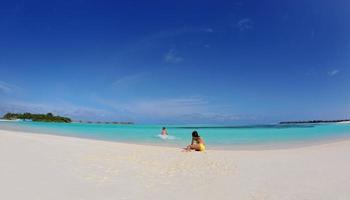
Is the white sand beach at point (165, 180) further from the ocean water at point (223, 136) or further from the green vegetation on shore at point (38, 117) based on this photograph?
the green vegetation on shore at point (38, 117)

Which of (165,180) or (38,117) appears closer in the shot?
(165,180)

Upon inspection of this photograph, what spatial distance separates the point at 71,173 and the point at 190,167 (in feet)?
12.0

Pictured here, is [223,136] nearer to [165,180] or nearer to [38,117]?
[165,180]

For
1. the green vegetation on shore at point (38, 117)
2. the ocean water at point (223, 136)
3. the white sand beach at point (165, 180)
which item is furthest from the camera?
the green vegetation on shore at point (38, 117)

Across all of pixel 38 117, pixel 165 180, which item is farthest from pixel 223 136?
pixel 38 117

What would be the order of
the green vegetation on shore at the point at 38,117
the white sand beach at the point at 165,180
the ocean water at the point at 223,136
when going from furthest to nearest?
1. the green vegetation on shore at the point at 38,117
2. the ocean water at the point at 223,136
3. the white sand beach at the point at 165,180

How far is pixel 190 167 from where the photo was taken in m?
8.75

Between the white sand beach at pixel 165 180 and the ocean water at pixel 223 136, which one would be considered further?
the ocean water at pixel 223 136

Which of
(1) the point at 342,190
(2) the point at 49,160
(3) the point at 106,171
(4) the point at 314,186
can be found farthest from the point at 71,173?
(1) the point at 342,190

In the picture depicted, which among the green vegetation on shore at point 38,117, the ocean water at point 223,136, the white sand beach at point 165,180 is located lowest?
the white sand beach at point 165,180

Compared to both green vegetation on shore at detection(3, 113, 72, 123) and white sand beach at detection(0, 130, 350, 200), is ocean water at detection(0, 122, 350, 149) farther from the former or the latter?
green vegetation on shore at detection(3, 113, 72, 123)

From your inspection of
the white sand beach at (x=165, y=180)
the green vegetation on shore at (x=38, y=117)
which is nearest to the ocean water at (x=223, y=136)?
the white sand beach at (x=165, y=180)

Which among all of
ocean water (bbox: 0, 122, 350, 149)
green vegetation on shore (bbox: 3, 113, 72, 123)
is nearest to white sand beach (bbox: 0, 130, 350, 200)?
ocean water (bbox: 0, 122, 350, 149)

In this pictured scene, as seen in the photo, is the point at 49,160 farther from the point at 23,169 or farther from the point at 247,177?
the point at 247,177
